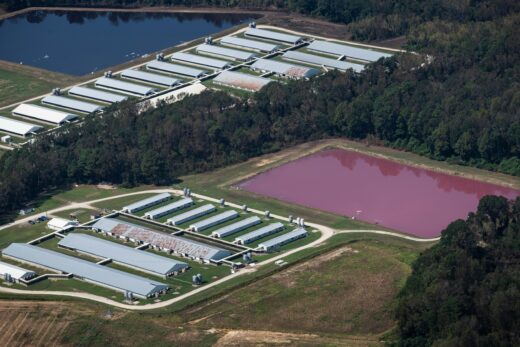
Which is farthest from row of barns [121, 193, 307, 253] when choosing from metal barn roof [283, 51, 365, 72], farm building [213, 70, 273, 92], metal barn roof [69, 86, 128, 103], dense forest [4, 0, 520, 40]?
dense forest [4, 0, 520, 40]

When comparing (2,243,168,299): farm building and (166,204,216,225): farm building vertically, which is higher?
→ (166,204,216,225): farm building

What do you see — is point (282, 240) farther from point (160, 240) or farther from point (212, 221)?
point (160, 240)

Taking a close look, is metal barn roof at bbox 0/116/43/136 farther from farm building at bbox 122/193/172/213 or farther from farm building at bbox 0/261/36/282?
farm building at bbox 0/261/36/282

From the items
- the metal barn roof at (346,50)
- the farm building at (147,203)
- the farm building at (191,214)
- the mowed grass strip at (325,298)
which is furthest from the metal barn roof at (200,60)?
the mowed grass strip at (325,298)

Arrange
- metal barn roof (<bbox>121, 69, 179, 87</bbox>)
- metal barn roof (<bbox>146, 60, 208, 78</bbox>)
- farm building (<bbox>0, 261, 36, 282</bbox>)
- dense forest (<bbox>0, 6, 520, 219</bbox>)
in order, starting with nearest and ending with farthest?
1. farm building (<bbox>0, 261, 36, 282</bbox>)
2. dense forest (<bbox>0, 6, 520, 219</bbox>)
3. metal barn roof (<bbox>121, 69, 179, 87</bbox>)
4. metal barn roof (<bbox>146, 60, 208, 78</bbox>)

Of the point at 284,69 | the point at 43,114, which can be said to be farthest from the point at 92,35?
the point at 43,114

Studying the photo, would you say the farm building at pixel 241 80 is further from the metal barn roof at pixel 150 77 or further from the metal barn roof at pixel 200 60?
the metal barn roof at pixel 150 77

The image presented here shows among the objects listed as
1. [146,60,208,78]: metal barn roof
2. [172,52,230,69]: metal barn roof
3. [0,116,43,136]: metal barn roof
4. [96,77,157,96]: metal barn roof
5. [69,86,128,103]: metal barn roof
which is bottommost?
[0,116,43,136]: metal barn roof

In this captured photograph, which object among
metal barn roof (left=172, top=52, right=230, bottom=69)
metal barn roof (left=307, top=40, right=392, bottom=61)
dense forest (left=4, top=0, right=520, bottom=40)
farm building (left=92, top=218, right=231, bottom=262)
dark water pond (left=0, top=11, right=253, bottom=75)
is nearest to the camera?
farm building (left=92, top=218, right=231, bottom=262)

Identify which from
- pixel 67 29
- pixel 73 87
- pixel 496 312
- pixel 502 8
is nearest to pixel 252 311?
pixel 496 312
